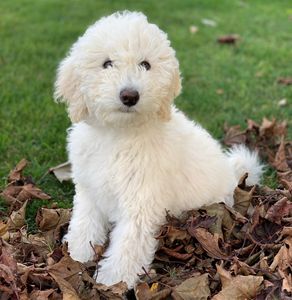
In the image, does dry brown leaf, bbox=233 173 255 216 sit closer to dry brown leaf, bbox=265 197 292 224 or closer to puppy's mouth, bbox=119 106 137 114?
dry brown leaf, bbox=265 197 292 224

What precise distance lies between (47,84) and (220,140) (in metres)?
2.00

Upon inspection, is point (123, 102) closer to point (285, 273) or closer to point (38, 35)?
point (285, 273)

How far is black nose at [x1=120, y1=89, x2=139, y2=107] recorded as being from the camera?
298 cm

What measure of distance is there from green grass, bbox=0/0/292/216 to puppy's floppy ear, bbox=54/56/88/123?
3.49 ft

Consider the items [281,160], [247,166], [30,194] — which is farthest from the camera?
[281,160]

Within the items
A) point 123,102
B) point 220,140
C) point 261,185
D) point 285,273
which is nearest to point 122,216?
point 123,102

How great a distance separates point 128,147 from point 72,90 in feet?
1.43

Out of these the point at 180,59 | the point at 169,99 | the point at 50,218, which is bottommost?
the point at 180,59

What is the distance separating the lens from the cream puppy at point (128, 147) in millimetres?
3092

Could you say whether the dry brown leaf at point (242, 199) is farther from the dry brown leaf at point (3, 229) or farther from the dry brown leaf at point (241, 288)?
the dry brown leaf at point (3, 229)

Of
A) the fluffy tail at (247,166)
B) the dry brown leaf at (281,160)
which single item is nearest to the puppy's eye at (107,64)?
the fluffy tail at (247,166)

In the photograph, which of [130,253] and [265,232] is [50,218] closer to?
[130,253]

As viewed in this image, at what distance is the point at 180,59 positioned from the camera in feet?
23.5

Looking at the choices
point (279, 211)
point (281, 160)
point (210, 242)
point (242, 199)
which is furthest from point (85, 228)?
point (281, 160)
